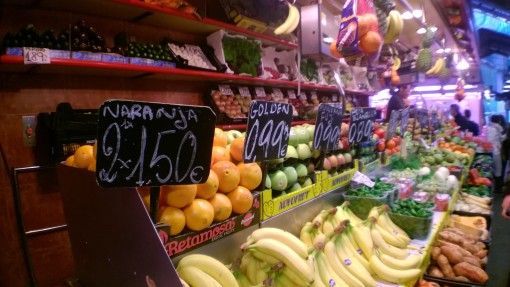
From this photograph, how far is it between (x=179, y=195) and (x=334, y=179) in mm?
1616

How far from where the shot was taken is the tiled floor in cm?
388

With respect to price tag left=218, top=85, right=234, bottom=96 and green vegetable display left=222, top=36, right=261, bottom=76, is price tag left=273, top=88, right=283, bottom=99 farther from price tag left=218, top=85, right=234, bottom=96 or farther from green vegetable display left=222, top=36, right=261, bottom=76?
price tag left=218, top=85, right=234, bottom=96

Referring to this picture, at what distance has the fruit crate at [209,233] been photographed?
129cm

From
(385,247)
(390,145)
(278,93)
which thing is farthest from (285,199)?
(278,93)

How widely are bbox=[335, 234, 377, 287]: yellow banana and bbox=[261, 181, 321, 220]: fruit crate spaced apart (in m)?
0.33

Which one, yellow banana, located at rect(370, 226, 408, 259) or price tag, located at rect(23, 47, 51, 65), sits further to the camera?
price tag, located at rect(23, 47, 51, 65)

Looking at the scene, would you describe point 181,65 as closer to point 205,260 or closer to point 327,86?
point 205,260

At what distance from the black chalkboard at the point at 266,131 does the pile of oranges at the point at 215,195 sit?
0.28 feet

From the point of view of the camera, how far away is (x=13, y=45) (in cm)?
238

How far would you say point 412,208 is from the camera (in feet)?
9.14

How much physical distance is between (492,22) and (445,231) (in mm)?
12674

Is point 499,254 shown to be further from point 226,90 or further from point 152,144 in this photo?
point 152,144

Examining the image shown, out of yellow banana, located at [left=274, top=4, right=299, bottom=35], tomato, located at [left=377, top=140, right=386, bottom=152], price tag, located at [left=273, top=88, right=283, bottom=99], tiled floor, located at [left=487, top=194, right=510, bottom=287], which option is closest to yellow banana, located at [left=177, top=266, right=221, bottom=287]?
tiled floor, located at [left=487, top=194, right=510, bottom=287]

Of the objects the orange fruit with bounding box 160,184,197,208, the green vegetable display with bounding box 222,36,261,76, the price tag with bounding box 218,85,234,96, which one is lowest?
→ the orange fruit with bounding box 160,184,197,208
